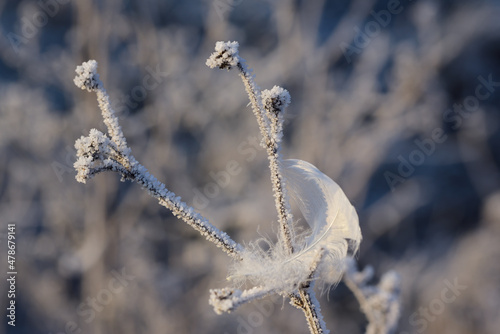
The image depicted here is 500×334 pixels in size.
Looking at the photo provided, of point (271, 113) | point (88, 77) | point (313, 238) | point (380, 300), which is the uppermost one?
point (88, 77)

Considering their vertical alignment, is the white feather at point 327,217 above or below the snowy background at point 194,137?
below

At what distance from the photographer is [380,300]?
675 millimetres

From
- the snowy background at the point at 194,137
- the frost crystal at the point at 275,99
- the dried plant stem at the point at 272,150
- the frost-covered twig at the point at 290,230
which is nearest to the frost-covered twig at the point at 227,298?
the frost-covered twig at the point at 290,230

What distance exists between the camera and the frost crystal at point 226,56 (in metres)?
0.57

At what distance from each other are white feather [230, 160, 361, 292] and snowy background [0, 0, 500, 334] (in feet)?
8.66

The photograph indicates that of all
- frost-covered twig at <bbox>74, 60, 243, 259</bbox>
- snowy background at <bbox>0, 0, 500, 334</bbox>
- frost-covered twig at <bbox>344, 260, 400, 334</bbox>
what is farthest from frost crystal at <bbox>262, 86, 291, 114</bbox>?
snowy background at <bbox>0, 0, 500, 334</bbox>

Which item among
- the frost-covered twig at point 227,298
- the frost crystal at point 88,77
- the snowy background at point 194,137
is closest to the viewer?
the frost-covered twig at point 227,298

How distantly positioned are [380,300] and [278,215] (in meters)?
0.25

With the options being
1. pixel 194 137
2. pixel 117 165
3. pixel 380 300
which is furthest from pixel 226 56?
pixel 194 137

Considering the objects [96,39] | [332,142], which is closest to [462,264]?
[332,142]

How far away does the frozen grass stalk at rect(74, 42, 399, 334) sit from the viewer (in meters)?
0.53

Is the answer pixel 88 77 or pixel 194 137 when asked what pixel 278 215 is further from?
pixel 194 137

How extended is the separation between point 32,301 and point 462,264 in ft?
13.3

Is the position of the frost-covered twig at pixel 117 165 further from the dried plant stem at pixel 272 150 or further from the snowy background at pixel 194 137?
the snowy background at pixel 194 137
